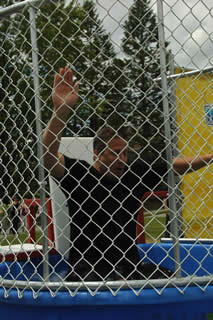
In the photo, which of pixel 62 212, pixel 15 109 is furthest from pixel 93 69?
pixel 15 109

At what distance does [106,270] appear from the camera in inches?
94.7

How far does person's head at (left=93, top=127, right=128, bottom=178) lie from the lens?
2.40 m

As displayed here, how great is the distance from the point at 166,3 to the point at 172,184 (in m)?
0.84

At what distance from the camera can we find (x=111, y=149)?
2.38 metres

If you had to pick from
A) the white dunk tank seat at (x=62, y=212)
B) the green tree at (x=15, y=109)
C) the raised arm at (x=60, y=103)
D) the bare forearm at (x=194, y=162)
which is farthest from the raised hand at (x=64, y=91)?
the white dunk tank seat at (x=62, y=212)

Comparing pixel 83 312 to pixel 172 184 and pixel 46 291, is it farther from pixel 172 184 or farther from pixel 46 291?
pixel 172 184

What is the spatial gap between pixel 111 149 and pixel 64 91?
0.51m

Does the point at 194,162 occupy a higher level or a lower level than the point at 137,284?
higher

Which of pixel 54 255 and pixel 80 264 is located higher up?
pixel 80 264

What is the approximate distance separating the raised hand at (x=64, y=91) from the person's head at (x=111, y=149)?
403 millimetres

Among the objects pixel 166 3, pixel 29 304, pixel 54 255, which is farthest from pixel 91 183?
pixel 54 255

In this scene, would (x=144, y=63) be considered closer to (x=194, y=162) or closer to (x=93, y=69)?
(x=194, y=162)

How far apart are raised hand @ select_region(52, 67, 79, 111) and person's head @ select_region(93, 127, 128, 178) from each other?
40 cm

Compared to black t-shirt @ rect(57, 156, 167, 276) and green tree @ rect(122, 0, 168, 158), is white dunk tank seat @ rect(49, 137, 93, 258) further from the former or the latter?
black t-shirt @ rect(57, 156, 167, 276)
